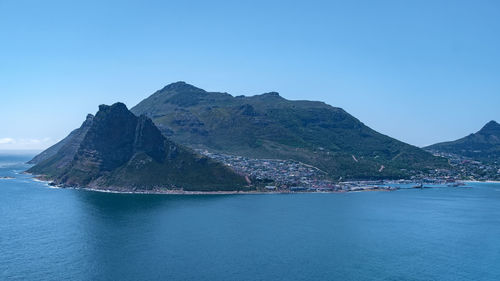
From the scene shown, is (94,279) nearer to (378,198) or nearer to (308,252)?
(308,252)

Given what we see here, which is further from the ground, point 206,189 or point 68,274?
point 206,189

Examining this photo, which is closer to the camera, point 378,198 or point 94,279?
point 94,279

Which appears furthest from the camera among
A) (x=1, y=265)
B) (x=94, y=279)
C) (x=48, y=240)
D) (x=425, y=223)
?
(x=425, y=223)

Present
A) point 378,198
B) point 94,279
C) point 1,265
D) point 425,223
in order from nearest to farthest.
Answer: point 94,279 → point 1,265 → point 425,223 → point 378,198

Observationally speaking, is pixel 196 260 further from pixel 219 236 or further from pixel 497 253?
pixel 497 253

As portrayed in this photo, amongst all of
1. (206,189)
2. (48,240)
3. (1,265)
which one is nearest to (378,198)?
(206,189)

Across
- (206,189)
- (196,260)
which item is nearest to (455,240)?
(196,260)
